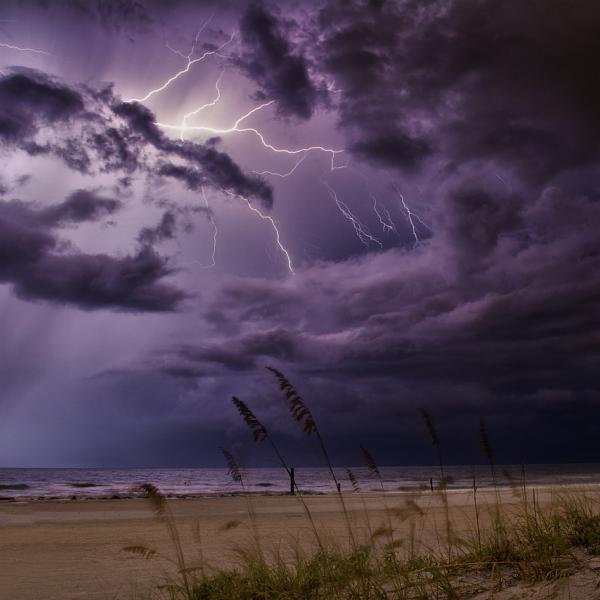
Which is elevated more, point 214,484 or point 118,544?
point 118,544

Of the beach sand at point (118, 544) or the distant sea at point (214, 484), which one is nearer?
the beach sand at point (118, 544)

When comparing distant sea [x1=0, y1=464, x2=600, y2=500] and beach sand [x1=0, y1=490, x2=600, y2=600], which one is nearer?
beach sand [x1=0, y1=490, x2=600, y2=600]

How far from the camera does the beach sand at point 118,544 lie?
689 centimetres

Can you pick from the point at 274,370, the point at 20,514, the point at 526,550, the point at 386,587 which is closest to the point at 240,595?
the point at 386,587

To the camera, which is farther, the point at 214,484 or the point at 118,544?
the point at 214,484

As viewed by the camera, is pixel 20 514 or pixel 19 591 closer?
pixel 19 591

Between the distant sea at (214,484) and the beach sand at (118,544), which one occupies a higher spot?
the beach sand at (118,544)

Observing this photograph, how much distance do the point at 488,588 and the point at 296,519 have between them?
Answer: 13249 mm

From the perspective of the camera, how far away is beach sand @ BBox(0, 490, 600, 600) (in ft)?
22.6

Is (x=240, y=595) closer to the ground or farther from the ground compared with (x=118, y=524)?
farther from the ground

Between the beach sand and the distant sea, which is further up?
the beach sand

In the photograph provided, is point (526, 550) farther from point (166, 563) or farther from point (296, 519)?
point (296, 519)

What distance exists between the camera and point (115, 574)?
320 inches

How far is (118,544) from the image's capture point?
12.0 m
